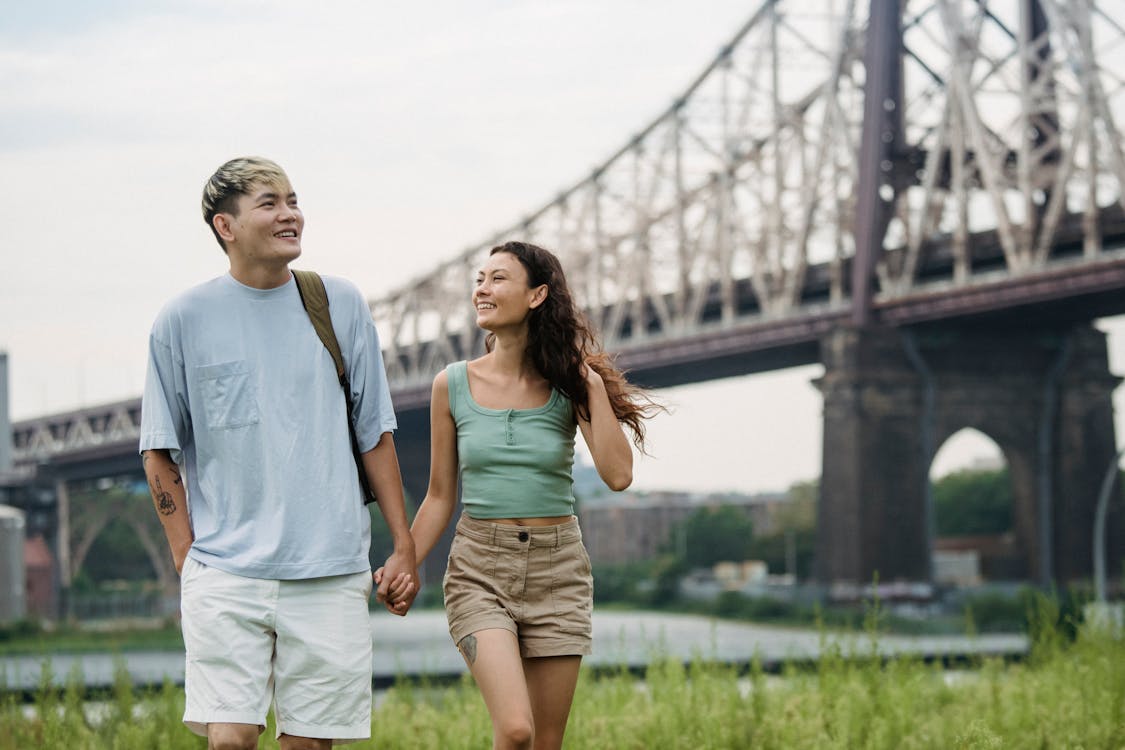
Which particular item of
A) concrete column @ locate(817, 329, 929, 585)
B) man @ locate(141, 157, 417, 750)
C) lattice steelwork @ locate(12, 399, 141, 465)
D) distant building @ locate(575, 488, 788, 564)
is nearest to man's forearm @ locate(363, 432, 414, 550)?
man @ locate(141, 157, 417, 750)

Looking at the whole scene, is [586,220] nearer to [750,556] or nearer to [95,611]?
[95,611]

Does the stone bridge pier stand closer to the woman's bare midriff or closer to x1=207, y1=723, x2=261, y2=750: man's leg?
the woman's bare midriff

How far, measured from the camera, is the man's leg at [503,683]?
385 cm

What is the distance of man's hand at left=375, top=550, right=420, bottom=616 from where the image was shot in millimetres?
3975

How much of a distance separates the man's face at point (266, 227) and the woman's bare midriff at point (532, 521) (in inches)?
30.3

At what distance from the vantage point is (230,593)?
3793 millimetres

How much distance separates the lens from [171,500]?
3.93 metres

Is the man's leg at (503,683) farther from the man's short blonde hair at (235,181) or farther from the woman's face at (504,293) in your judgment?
the man's short blonde hair at (235,181)

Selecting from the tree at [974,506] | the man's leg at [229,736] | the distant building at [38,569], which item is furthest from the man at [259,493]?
the tree at [974,506]

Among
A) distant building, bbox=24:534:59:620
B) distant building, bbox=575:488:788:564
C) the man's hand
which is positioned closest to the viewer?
the man's hand

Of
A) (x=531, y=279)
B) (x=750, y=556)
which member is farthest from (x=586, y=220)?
(x=531, y=279)

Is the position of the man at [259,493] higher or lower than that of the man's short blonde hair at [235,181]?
lower

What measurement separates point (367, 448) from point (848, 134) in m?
31.6

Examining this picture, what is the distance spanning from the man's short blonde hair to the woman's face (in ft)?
1.82
